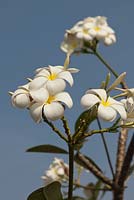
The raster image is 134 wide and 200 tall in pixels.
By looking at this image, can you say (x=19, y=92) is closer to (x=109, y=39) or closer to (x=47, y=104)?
(x=47, y=104)

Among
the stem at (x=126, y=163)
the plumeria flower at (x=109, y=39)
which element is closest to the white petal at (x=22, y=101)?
the stem at (x=126, y=163)

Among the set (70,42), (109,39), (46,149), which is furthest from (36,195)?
(109,39)

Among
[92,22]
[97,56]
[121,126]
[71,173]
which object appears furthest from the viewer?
[92,22]

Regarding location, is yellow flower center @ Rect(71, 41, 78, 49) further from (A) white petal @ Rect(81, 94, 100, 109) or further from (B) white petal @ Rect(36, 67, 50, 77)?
(A) white petal @ Rect(81, 94, 100, 109)

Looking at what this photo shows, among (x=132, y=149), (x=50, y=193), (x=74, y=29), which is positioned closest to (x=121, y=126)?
(x=50, y=193)

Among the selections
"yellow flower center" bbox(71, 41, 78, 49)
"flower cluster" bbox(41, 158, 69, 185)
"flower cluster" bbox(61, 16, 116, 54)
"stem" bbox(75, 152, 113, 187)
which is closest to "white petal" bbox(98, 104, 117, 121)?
"stem" bbox(75, 152, 113, 187)

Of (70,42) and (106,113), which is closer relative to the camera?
(106,113)

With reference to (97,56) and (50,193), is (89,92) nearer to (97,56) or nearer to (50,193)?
(50,193)
